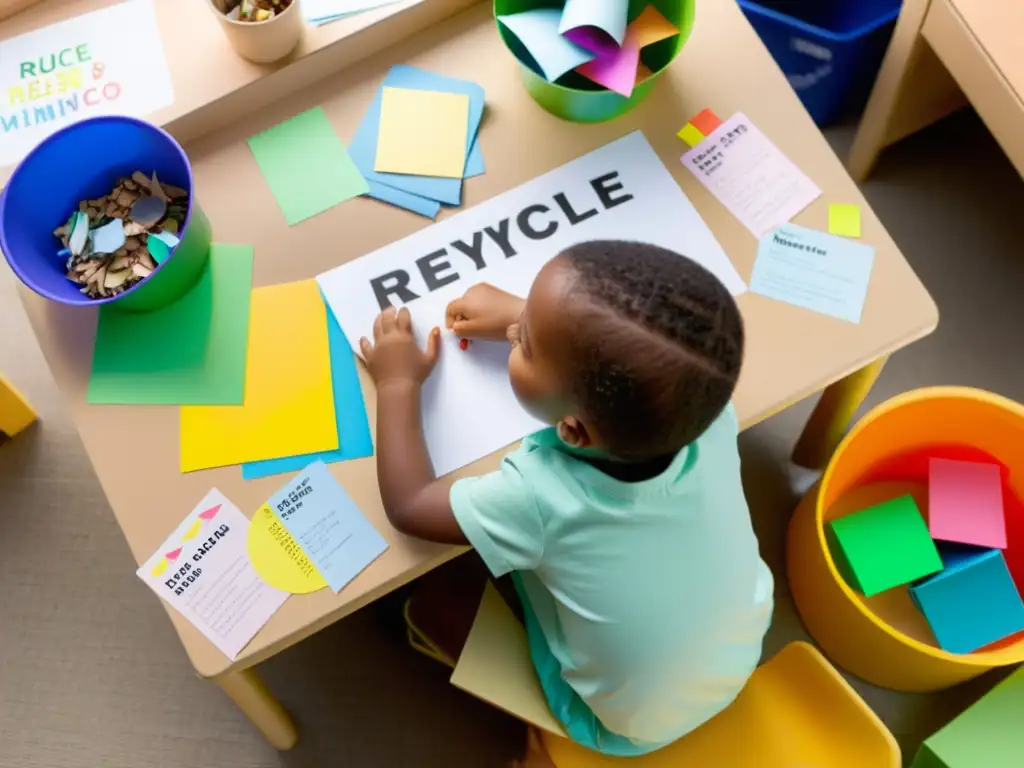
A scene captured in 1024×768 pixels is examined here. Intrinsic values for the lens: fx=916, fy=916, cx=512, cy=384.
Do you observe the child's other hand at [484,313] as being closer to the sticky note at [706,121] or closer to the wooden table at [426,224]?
the wooden table at [426,224]

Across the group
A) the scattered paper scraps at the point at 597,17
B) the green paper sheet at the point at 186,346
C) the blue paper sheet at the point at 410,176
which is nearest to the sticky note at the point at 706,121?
the scattered paper scraps at the point at 597,17

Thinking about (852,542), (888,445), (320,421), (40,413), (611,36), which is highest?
(611,36)

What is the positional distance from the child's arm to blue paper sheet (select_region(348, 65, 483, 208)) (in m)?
0.15

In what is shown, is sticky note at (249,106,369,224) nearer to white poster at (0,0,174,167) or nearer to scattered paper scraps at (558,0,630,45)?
white poster at (0,0,174,167)

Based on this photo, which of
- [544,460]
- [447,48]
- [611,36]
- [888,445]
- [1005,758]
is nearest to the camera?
[544,460]

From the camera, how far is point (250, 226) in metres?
0.97

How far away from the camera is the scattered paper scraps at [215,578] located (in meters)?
0.83

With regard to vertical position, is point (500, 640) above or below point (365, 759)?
above

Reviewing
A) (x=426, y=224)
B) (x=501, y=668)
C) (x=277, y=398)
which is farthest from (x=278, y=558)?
(x=426, y=224)

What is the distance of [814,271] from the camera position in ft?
3.06

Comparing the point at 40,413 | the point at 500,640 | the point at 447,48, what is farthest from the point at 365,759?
the point at 447,48

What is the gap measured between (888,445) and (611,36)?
2.34ft

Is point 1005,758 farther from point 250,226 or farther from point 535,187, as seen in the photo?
point 250,226

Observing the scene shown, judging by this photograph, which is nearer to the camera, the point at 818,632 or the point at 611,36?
the point at 611,36
